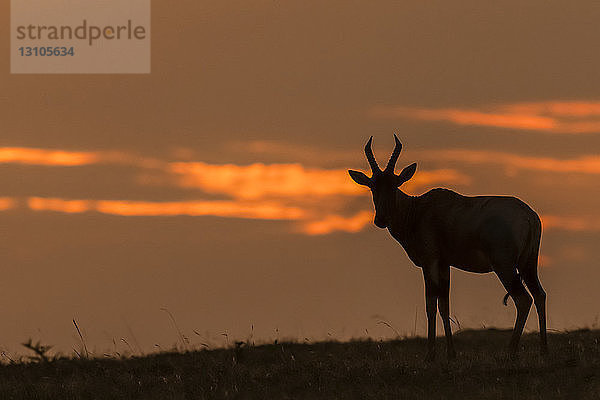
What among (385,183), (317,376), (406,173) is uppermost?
(406,173)

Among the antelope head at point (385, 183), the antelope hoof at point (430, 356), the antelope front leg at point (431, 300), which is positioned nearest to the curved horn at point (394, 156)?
the antelope head at point (385, 183)

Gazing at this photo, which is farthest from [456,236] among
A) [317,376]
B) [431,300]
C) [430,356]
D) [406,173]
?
[317,376]

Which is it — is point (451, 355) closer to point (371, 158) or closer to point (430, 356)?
point (430, 356)

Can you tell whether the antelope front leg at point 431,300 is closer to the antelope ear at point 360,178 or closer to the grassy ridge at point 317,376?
the grassy ridge at point 317,376

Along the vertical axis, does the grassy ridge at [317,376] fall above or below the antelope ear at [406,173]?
below

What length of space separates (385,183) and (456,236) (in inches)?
65.6

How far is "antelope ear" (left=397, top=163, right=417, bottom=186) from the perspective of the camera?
765 inches

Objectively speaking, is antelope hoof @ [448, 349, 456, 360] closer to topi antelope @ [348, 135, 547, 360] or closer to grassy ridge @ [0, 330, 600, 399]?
topi antelope @ [348, 135, 547, 360]

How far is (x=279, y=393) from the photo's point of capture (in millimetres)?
15500

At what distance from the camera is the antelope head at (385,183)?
62.6 feet

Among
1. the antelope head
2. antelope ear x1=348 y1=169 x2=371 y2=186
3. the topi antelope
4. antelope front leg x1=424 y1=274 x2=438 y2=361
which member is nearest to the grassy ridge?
antelope front leg x1=424 y1=274 x2=438 y2=361

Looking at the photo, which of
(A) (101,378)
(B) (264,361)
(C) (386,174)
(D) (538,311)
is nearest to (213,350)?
(B) (264,361)

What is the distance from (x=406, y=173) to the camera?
1944cm

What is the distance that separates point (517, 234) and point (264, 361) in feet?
17.6
